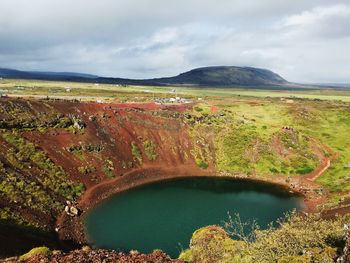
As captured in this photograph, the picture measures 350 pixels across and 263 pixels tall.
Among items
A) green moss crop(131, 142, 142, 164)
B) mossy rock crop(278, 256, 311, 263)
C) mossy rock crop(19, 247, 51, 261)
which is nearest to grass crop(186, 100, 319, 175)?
green moss crop(131, 142, 142, 164)

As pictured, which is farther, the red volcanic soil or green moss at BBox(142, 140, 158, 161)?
green moss at BBox(142, 140, 158, 161)

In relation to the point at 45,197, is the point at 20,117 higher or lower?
higher

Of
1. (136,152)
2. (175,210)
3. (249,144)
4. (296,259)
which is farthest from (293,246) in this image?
(249,144)

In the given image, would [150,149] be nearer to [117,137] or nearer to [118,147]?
[118,147]

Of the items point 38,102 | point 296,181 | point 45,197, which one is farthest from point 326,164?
point 38,102

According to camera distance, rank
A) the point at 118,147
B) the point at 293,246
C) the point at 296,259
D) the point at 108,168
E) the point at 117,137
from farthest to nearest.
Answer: the point at 117,137
the point at 118,147
the point at 108,168
the point at 293,246
the point at 296,259

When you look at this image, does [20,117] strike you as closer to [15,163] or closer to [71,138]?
[71,138]

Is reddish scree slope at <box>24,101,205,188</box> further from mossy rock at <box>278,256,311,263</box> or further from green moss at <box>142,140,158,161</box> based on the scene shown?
mossy rock at <box>278,256,311,263</box>

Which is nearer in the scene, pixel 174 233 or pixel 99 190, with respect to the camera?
pixel 174 233
